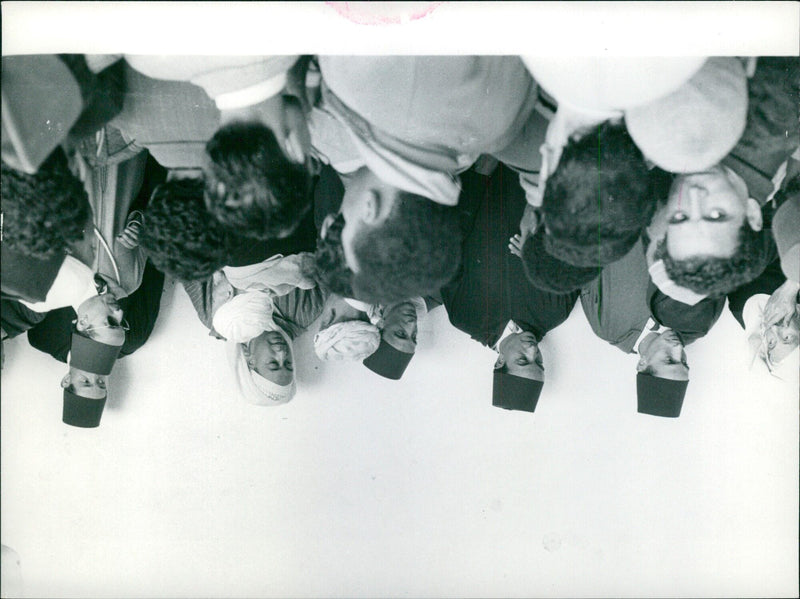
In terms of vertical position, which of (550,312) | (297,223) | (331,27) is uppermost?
(331,27)

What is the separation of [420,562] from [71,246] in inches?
35.7

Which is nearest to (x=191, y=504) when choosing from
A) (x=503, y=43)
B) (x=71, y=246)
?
(x=71, y=246)

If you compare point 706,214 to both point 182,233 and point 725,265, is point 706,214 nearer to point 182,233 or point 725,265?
point 725,265

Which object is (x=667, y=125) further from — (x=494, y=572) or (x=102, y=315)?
(x=102, y=315)

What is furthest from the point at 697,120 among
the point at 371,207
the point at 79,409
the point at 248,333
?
the point at 79,409

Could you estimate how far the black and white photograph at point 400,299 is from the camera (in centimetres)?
130

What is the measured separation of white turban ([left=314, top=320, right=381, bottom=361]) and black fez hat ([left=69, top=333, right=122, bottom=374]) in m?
0.40

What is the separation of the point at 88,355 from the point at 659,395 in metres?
1.11

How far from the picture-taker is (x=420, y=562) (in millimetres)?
1483

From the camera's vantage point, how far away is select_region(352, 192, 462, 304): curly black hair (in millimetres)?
1369

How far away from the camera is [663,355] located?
1.47 m

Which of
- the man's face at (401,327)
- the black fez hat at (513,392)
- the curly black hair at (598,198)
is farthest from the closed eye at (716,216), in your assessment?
the man's face at (401,327)

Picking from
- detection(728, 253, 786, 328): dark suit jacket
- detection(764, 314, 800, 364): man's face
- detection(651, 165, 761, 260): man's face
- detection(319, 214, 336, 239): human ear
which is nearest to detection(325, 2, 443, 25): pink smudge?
detection(319, 214, 336, 239): human ear

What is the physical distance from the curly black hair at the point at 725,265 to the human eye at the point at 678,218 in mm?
38
